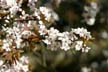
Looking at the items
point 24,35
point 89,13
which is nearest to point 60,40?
point 24,35

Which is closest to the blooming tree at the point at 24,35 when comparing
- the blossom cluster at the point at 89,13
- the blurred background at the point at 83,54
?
the blossom cluster at the point at 89,13

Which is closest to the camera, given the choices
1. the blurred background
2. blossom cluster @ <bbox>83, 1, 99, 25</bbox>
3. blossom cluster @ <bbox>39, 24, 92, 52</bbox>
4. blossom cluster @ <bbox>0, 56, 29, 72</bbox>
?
blossom cluster @ <bbox>0, 56, 29, 72</bbox>

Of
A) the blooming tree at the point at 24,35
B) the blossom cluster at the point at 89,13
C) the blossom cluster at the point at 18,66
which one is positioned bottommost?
the blossom cluster at the point at 18,66

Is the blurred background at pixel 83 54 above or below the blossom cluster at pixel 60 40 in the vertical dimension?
above

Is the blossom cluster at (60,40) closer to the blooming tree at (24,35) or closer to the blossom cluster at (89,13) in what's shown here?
the blooming tree at (24,35)

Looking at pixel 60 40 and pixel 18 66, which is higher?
pixel 60 40

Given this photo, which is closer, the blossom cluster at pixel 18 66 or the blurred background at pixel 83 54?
the blossom cluster at pixel 18 66

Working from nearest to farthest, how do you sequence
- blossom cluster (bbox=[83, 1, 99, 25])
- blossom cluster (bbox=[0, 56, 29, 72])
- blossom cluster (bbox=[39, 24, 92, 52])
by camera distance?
blossom cluster (bbox=[0, 56, 29, 72]), blossom cluster (bbox=[39, 24, 92, 52]), blossom cluster (bbox=[83, 1, 99, 25])

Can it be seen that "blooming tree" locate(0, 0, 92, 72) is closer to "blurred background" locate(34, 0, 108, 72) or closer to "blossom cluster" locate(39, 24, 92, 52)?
"blossom cluster" locate(39, 24, 92, 52)

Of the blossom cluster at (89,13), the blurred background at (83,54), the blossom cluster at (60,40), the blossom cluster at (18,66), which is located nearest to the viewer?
the blossom cluster at (18,66)

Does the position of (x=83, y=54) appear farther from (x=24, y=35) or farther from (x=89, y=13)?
(x=24, y=35)

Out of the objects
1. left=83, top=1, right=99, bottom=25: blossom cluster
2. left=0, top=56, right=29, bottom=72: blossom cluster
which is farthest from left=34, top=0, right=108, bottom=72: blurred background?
left=0, top=56, right=29, bottom=72: blossom cluster

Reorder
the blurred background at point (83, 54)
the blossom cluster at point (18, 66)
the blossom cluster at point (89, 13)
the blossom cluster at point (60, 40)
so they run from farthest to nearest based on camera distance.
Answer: the blurred background at point (83, 54)
the blossom cluster at point (89, 13)
the blossom cluster at point (60, 40)
the blossom cluster at point (18, 66)
